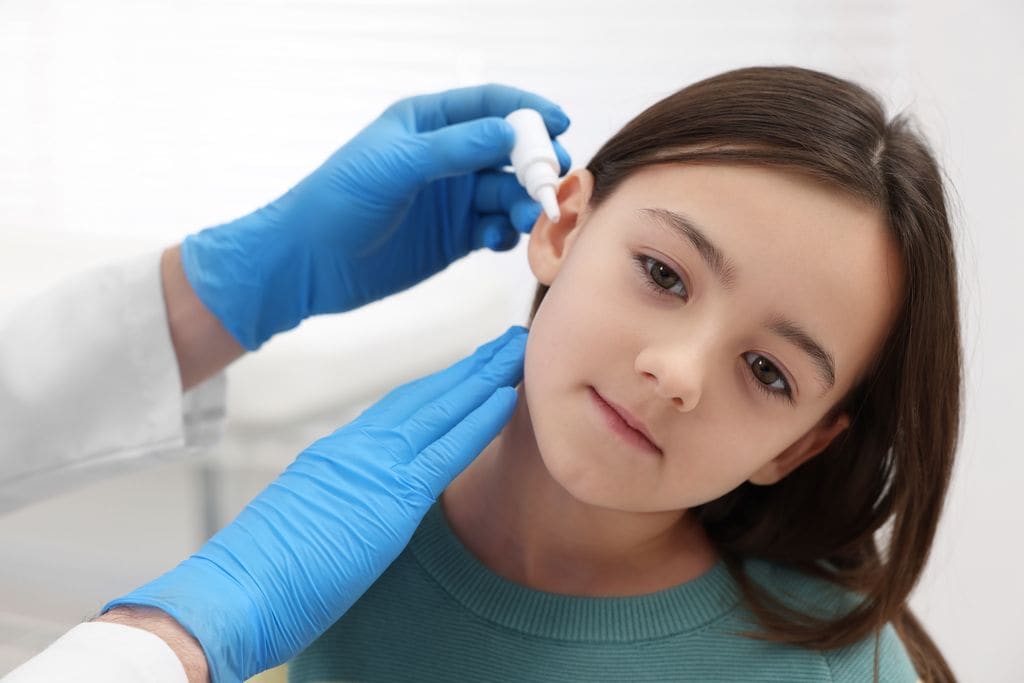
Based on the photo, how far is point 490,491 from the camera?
1158mm

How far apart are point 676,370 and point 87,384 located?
0.76 meters

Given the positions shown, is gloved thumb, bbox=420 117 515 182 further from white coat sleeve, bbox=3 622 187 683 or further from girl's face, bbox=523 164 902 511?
white coat sleeve, bbox=3 622 187 683

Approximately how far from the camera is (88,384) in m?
1.24

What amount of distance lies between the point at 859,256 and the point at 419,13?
118cm

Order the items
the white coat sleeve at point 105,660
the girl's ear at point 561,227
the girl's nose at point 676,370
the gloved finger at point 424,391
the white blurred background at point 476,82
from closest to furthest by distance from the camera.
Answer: the white coat sleeve at point 105,660 < the girl's nose at point 676,370 < the gloved finger at point 424,391 < the girl's ear at point 561,227 < the white blurred background at point 476,82

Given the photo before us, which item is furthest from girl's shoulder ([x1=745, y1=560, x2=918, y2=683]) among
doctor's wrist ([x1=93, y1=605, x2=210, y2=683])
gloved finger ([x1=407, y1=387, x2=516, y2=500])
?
doctor's wrist ([x1=93, y1=605, x2=210, y2=683])

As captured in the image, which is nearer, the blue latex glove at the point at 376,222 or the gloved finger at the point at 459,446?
the gloved finger at the point at 459,446

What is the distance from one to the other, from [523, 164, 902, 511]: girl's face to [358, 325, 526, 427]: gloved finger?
0.07 metres

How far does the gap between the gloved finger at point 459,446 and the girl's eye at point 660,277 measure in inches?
7.4

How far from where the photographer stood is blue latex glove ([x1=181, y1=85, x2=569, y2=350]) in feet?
3.86

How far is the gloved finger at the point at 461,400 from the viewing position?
3.18ft

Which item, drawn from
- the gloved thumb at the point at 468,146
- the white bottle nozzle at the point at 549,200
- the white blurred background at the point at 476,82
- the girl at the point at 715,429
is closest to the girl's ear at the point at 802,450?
the girl at the point at 715,429

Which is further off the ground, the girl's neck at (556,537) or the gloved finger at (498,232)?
the gloved finger at (498,232)

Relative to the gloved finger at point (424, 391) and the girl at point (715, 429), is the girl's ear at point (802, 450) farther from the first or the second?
the gloved finger at point (424, 391)
